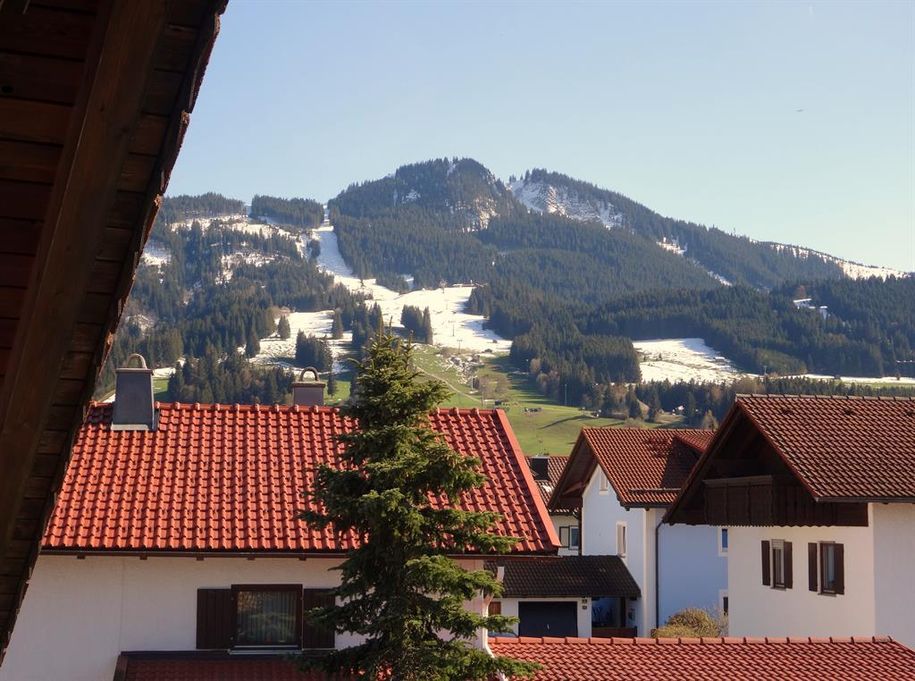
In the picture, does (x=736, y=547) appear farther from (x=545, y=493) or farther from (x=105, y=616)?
(x=545, y=493)

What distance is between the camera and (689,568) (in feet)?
144

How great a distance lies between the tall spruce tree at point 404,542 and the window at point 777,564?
1459 cm

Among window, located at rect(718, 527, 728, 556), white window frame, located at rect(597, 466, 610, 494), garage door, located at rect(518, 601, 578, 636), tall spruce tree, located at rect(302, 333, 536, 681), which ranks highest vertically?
white window frame, located at rect(597, 466, 610, 494)

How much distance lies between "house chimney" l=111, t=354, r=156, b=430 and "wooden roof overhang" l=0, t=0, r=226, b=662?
17.8 metres

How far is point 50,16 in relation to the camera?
2.90 m

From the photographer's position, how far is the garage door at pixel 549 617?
44312mm

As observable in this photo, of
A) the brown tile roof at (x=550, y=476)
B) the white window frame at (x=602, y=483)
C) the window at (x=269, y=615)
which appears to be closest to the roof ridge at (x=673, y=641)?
the window at (x=269, y=615)

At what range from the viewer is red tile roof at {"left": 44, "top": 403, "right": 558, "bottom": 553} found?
59.7ft

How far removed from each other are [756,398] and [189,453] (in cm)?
1432

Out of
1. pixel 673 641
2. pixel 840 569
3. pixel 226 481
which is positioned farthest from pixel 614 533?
pixel 226 481

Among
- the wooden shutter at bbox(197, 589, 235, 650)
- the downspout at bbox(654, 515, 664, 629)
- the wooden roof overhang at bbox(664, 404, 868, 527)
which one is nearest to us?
the wooden shutter at bbox(197, 589, 235, 650)

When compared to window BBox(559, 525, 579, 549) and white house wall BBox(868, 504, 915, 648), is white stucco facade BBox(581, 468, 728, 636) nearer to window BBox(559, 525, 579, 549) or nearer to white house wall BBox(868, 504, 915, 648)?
window BBox(559, 525, 579, 549)

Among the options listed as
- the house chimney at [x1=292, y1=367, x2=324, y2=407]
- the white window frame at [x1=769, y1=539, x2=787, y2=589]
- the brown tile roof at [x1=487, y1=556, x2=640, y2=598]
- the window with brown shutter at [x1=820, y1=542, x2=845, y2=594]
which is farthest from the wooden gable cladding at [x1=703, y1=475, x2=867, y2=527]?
the brown tile roof at [x1=487, y1=556, x2=640, y2=598]

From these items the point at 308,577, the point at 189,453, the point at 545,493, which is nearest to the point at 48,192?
the point at 308,577
